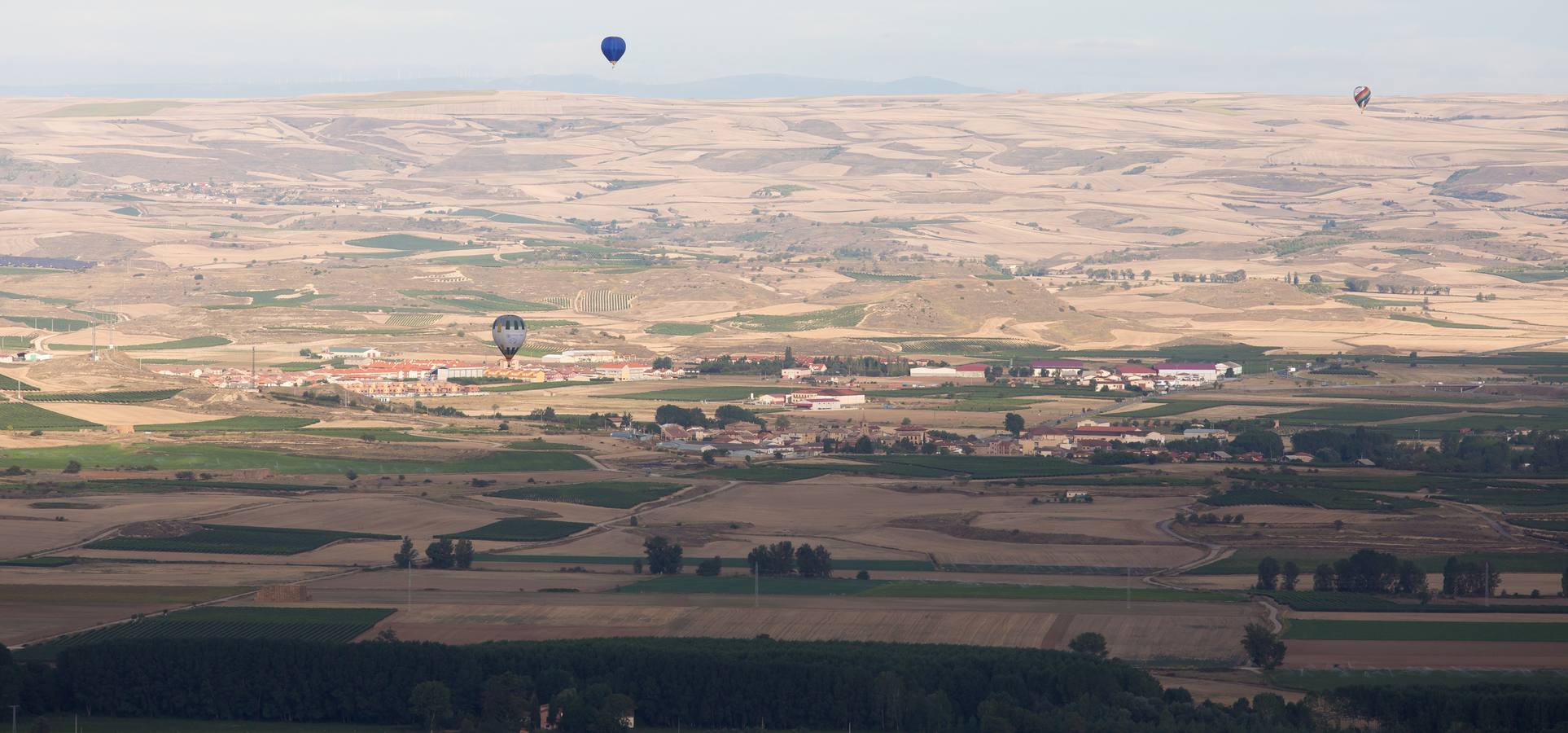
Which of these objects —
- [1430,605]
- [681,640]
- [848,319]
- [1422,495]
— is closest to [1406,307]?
[848,319]

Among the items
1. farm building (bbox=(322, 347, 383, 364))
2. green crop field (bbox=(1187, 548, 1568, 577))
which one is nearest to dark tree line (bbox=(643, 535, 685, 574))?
green crop field (bbox=(1187, 548, 1568, 577))

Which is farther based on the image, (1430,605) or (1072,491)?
(1072,491)

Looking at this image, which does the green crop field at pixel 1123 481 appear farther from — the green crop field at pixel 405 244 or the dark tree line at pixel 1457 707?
the green crop field at pixel 405 244

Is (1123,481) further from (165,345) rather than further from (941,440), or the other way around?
(165,345)

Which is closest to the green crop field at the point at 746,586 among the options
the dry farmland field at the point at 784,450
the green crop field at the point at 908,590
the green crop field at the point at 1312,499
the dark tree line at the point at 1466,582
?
the green crop field at the point at 908,590

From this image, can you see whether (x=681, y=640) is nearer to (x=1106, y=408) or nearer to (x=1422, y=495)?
(x=1422, y=495)

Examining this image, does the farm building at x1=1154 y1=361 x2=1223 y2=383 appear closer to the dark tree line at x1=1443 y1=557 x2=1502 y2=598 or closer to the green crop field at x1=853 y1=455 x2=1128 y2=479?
the green crop field at x1=853 y1=455 x2=1128 y2=479
